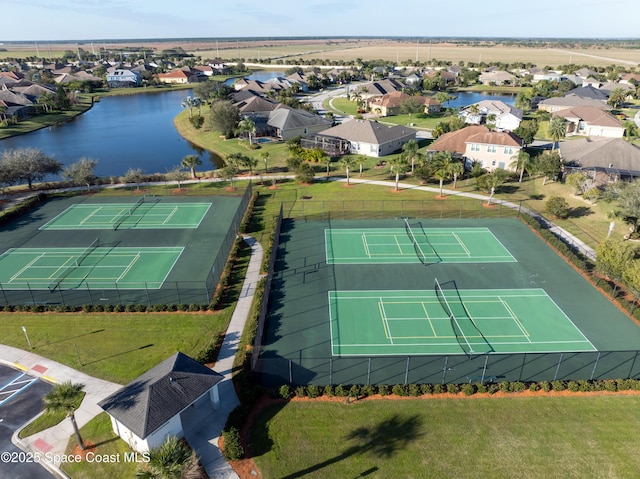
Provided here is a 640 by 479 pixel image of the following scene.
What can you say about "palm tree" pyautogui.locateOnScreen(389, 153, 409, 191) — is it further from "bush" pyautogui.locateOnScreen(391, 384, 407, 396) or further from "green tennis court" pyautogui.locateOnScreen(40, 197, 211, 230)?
"bush" pyautogui.locateOnScreen(391, 384, 407, 396)

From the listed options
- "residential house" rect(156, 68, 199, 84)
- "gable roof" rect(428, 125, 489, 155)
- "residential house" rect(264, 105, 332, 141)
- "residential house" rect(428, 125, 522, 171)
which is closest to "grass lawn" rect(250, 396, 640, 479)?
"residential house" rect(428, 125, 522, 171)

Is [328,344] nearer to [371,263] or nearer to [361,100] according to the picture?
[371,263]

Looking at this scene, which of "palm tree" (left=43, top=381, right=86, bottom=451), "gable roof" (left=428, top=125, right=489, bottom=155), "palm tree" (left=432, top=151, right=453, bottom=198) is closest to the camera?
"palm tree" (left=43, top=381, right=86, bottom=451)

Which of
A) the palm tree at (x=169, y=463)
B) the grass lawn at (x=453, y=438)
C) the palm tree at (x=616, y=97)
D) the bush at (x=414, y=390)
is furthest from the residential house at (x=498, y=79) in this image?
the palm tree at (x=169, y=463)

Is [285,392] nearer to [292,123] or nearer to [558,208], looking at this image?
[558,208]

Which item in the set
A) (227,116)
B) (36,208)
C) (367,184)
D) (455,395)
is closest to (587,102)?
(367,184)

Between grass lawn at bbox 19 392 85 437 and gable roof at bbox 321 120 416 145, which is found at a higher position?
gable roof at bbox 321 120 416 145
